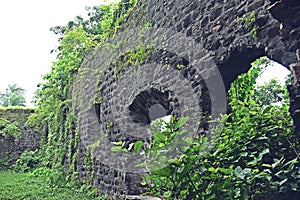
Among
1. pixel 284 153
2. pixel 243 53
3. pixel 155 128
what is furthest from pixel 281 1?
pixel 155 128

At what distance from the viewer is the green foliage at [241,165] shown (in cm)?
218

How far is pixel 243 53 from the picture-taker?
360 cm

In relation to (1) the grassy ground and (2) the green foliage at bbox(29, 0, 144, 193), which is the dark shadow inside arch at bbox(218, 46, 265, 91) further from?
(1) the grassy ground

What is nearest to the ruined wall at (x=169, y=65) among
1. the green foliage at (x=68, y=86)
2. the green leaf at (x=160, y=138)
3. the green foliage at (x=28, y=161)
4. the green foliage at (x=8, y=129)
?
the green foliage at (x=68, y=86)

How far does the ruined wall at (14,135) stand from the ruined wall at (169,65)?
8.18 meters

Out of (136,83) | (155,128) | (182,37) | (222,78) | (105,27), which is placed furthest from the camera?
(155,128)

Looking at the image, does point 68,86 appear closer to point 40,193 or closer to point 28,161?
point 40,193

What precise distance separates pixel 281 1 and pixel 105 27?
5857 millimetres

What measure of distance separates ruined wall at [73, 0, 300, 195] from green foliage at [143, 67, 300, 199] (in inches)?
16.2

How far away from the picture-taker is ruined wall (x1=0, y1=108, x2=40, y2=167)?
1542cm

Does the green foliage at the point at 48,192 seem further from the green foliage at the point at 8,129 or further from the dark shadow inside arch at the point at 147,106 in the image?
the green foliage at the point at 8,129

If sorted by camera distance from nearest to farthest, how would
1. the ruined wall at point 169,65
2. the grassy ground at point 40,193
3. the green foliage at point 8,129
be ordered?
the ruined wall at point 169,65, the grassy ground at point 40,193, the green foliage at point 8,129

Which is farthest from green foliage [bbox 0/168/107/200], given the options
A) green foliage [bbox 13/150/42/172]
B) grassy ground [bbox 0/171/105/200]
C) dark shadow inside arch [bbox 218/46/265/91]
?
green foliage [bbox 13/150/42/172]

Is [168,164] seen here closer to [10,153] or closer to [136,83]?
[136,83]
